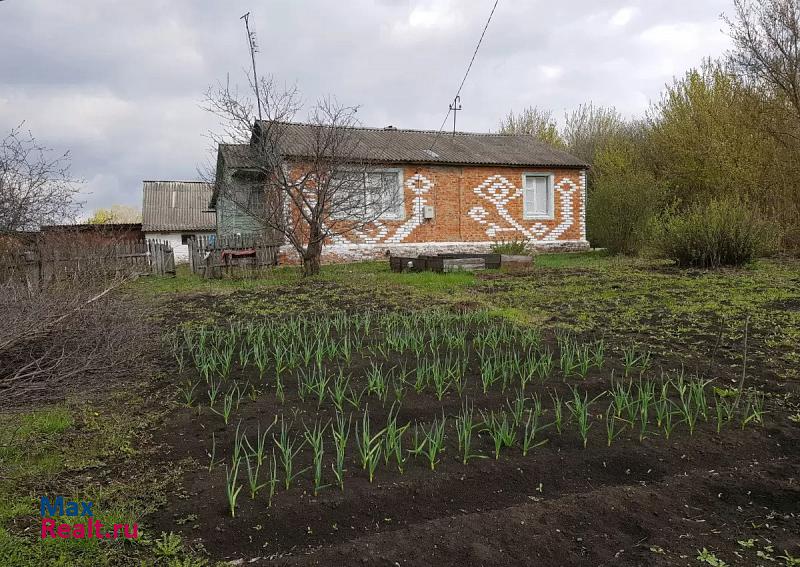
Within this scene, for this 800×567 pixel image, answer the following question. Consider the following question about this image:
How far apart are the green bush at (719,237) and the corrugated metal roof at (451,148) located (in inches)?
300

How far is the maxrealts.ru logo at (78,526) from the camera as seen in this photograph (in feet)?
6.58

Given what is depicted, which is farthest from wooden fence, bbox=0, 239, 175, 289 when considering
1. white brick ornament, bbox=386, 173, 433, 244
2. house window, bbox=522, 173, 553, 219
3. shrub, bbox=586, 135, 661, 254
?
shrub, bbox=586, 135, 661, 254

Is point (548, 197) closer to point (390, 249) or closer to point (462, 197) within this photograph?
point (462, 197)

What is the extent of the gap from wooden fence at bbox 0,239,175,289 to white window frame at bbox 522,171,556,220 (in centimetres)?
1092

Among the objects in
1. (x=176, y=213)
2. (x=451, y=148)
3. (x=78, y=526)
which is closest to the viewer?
(x=78, y=526)

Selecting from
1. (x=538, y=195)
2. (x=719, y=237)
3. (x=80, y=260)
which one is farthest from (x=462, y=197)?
(x=80, y=260)

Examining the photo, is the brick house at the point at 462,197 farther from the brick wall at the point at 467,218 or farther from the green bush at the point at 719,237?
the green bush at the point at 719,237

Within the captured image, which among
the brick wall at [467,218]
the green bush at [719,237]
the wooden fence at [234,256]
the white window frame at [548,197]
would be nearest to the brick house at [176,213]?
the brick wall at [467,218]

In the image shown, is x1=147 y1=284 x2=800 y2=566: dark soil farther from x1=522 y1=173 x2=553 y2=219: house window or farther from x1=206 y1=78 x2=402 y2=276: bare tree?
x1=522 y1=173 x2=553 y2=219: house window

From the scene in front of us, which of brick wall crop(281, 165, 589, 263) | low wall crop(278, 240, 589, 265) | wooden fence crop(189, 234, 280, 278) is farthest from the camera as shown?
brick wall crop(281, 165, 589, 263)

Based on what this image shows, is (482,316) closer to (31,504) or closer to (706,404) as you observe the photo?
(706,404)

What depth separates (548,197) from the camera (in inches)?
736

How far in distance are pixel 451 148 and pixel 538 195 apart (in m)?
3.30

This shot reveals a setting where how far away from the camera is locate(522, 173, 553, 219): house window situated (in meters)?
18.5
